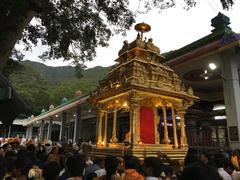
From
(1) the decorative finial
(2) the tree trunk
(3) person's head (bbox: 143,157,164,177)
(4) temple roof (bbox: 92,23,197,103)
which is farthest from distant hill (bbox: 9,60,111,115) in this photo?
(3) person's head (bbox: 143,157,164,177)

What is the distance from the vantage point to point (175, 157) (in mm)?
7688

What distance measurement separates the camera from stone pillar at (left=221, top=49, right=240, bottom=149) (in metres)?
9.37

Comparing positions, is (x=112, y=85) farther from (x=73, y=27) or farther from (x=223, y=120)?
(x=223, y=120)

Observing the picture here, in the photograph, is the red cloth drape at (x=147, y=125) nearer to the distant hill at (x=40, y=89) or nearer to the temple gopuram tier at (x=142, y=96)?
the temple gopuram tier at (x=142, y=96)

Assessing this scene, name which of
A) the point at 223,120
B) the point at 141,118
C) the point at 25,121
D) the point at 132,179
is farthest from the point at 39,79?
the point at 132,179

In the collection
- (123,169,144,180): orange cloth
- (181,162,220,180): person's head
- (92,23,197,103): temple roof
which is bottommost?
(123,169,144,180): orange cloth

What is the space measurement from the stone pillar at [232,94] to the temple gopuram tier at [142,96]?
2.25 m

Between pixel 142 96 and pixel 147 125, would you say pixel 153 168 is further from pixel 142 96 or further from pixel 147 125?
pixel 147 125

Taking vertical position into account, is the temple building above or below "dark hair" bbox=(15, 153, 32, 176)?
above

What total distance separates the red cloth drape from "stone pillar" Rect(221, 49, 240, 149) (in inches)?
142

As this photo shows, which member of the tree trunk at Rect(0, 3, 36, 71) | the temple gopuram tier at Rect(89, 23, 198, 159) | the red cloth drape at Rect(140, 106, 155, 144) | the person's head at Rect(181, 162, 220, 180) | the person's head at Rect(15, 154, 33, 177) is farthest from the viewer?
the red cloth drape at Rect(140, 106, 155, 144)

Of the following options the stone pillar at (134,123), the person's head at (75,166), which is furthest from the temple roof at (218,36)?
the person's head at (75,166)

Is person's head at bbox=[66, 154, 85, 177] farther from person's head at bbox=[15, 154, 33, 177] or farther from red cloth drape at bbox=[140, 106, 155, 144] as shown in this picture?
red cloth drape at bbox=[140, 106, 155, 144]

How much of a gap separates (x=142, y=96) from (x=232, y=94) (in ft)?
15.8
